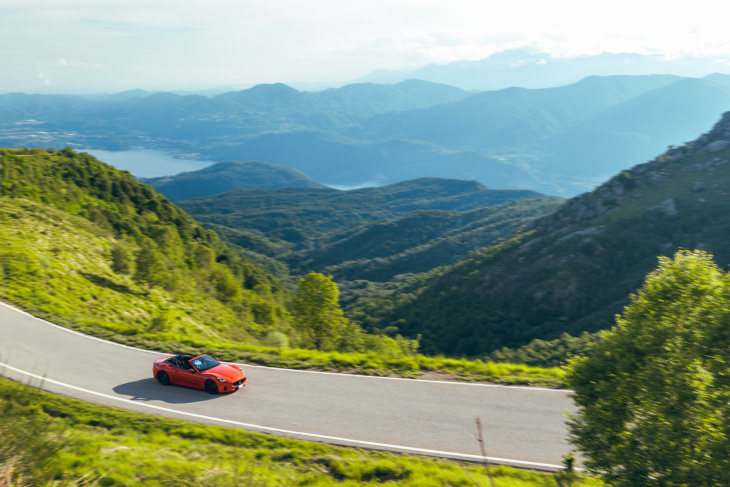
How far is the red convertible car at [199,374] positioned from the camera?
18.6m

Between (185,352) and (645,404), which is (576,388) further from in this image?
(185,352)

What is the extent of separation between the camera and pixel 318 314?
108 feet

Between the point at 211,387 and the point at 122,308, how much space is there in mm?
16914

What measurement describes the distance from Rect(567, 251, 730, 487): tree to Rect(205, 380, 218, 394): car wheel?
1379 centimetres

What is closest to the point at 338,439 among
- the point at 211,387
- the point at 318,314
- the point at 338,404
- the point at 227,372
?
the point at 338,404

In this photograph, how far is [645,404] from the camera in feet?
32.8

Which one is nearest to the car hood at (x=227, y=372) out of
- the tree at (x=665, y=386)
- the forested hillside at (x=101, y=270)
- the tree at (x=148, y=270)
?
the forested hillside at (x=101, y=270)

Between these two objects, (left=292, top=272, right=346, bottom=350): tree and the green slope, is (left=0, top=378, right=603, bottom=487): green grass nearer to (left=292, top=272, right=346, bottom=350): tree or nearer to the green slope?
the green slope

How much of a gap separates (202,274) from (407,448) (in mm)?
52344

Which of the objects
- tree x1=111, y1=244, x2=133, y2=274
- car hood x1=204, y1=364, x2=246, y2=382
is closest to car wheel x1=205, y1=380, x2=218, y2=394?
car hood x1=204, y1=364, x2=246, y2=382

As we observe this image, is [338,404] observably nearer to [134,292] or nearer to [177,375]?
[177,375]

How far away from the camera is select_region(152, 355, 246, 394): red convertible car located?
18.6m

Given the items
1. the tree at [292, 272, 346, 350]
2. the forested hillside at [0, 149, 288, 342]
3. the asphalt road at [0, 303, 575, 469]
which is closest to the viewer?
the asphalt road at [0, 303, 575, 469]

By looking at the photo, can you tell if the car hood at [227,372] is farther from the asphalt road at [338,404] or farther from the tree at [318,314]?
the tree at [318,314]
